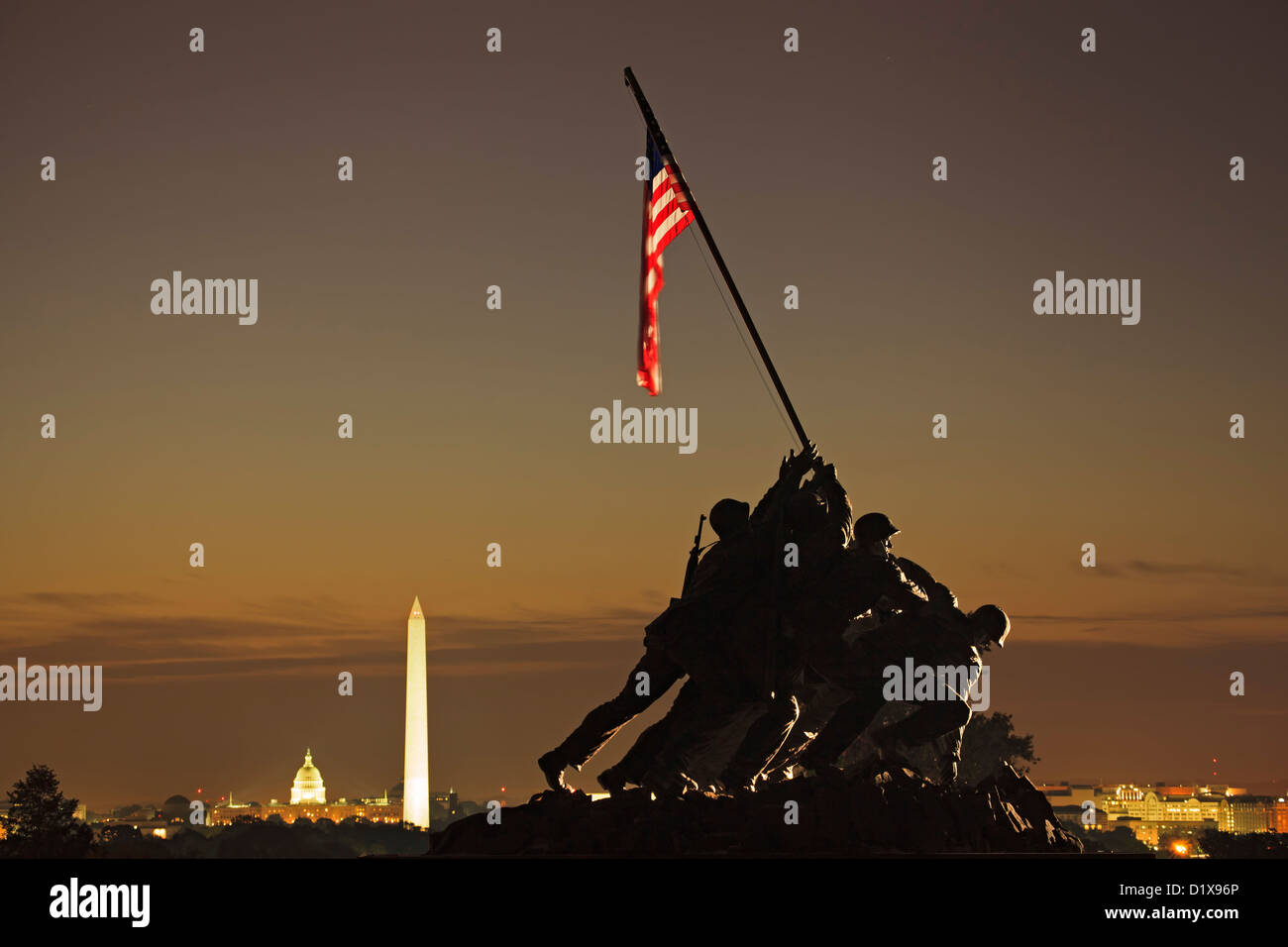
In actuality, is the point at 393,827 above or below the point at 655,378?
below

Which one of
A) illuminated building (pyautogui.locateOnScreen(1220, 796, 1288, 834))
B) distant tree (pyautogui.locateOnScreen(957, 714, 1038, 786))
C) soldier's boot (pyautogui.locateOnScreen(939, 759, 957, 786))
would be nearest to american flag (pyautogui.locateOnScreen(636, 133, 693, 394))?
soldier's boot (pyautogui.locateOnScreen(939, 759, 957, 786))

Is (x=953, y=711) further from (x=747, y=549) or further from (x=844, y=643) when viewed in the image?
(x=747, y=549)

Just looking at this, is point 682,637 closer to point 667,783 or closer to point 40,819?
point 667,783

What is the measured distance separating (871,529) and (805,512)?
1.04m

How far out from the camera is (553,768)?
27.5m

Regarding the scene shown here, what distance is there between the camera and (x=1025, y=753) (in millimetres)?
66688

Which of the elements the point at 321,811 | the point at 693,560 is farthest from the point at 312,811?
the point at 693,560

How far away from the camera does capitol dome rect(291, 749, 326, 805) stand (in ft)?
458

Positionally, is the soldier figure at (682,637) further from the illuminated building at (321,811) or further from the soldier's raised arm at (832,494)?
the illuminated building at (321,811)
